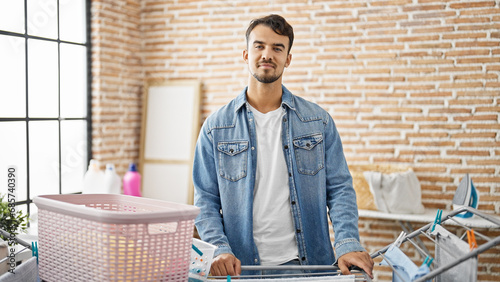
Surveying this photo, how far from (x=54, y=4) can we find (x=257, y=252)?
2812 mm

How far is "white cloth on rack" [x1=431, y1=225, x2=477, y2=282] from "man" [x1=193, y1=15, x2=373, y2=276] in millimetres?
366

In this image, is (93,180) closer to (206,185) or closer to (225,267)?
(206,185)

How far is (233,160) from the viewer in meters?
2.05

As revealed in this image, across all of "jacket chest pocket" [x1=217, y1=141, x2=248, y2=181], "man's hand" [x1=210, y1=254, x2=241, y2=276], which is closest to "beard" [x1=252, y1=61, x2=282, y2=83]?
"jacket chest pocket" [x1=217, y1=141, x2=248, y2=181]

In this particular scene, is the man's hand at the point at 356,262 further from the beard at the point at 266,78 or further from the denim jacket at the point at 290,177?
the beard at the point at 266,78

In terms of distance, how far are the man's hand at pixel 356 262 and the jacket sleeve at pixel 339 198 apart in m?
0.04

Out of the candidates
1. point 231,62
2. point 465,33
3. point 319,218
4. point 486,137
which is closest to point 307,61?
point 231,62

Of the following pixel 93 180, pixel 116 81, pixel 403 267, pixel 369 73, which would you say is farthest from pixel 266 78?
pixel 116 81

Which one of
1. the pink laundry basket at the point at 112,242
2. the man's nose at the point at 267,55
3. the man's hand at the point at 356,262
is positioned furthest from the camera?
the man's nose at the point at 267,55

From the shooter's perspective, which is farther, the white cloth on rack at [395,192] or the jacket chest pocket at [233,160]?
the white cloth on rack at [395,192]

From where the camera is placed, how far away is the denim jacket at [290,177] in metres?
1.98

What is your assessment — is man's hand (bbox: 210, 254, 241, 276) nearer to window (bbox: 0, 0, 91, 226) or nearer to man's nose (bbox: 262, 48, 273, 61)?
man's nose (bbox: 262, 48, 273, 61)

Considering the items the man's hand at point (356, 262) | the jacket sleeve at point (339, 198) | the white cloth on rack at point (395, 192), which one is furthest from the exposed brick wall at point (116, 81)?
the man's hand at point (356, 262)

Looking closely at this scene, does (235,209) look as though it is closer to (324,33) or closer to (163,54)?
(324,33)
